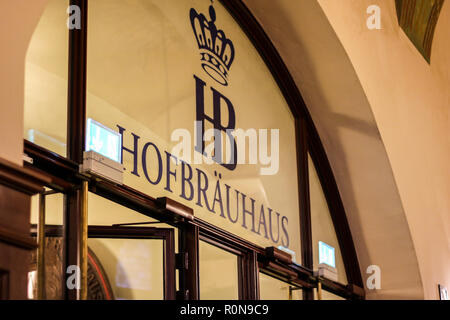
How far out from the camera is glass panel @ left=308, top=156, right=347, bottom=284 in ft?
21.1

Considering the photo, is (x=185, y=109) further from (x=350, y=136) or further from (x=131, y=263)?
(x=350, y=136)

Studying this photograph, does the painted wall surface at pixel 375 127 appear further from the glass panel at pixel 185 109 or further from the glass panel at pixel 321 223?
the glass panel at pixel 185 109

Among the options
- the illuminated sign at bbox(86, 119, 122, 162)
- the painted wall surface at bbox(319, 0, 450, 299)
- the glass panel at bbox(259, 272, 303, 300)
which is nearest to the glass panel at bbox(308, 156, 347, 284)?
the glass panel at bbox(259, 272, 303, 300)

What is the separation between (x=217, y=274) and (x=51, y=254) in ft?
5.16

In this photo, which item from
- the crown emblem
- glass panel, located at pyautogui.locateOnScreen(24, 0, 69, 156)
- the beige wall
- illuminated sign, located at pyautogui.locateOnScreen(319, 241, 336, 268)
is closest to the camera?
the beige wall

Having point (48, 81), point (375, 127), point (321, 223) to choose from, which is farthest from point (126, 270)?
point (375, 127)

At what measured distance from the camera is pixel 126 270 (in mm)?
3920

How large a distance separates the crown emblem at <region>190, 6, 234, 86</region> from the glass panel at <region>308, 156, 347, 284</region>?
1.64m

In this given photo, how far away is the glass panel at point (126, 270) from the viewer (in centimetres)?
384

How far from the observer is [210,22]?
17.3ft

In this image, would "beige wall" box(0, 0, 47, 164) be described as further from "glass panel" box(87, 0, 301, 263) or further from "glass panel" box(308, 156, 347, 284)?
"glass panel" box(308, 156, 347, 284)

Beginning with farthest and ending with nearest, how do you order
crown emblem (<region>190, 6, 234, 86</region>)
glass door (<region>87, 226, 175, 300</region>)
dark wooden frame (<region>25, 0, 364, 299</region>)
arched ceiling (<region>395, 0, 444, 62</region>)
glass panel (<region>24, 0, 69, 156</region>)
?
arched ceiling (<region>395, 0, 444, 62</region>) < crown emblem (<region>190, 6, 234, 86</region>) < glass door (<region>87, 226, 175, 300</region>) < dark wooden frame (<region>25, 0, 364, 299</region>) < glass panel (<region>24, 0, 69, 156</region>)

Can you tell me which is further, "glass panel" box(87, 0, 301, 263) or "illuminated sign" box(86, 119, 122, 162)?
"glass panel" box(87, 0, 301, 263)

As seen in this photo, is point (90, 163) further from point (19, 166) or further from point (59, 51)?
point (19, 166)
